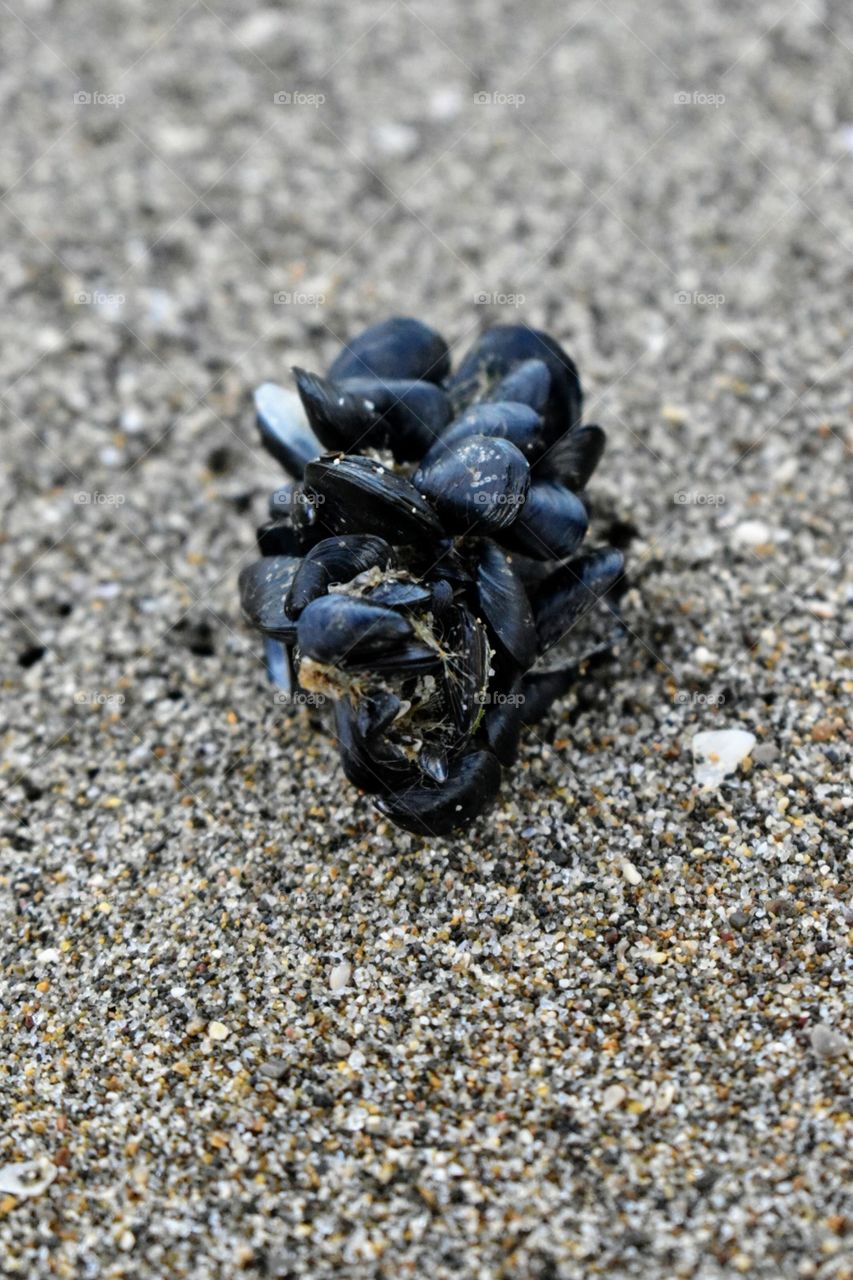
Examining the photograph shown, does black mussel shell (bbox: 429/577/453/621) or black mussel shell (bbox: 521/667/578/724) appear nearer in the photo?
black mussel shell (bbox: 429/577/453/621)

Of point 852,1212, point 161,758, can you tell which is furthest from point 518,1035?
point 161,758

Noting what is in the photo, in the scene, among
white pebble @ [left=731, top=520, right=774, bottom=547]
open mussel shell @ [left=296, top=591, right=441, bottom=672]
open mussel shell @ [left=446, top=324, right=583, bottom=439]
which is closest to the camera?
open mussel shell @ [left=296, top=591, right=441, bottom=672]

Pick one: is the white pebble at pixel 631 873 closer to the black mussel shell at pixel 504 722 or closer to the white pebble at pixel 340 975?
the black mussel shell at pixel 504 722

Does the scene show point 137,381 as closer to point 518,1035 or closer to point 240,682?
point 240,682

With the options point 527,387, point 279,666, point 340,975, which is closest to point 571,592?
point 527,387

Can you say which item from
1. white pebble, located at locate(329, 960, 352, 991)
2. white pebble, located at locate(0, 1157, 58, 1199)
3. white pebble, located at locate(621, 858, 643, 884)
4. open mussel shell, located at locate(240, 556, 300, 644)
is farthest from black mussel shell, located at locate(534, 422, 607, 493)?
white pebble, located at locate(0, 1157, 58, 1199)

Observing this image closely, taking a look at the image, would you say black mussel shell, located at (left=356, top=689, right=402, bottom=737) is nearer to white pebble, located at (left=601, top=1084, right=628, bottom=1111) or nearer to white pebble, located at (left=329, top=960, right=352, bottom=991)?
white pebble, located at (left=329, top=960, right=352, bottom=991)
